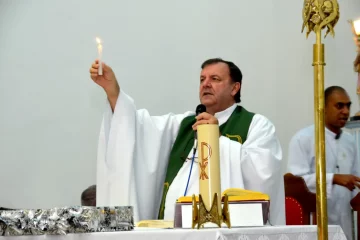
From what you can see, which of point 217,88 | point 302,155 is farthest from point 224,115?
point 302,155

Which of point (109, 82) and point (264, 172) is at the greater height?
point (109, 82)

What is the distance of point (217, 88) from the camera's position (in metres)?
4.64

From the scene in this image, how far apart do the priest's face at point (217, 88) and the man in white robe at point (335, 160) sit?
1.79 m

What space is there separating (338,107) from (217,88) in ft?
7.12

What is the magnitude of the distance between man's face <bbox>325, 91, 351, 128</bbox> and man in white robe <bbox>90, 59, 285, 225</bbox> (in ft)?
7.76

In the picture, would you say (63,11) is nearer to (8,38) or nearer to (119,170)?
(8,38)

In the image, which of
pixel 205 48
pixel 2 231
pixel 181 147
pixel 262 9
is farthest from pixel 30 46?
pixel 2 231

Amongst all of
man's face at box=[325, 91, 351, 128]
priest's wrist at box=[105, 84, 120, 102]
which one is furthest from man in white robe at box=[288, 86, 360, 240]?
priest's wrist at box=[105, 84, 120, 102]

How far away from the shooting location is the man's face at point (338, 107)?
6473 millimetres

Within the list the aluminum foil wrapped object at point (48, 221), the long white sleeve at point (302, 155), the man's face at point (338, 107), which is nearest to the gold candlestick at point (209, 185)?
the aluminum foil wrapped object at point (48, 221)

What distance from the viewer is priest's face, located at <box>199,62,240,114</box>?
15.1ft

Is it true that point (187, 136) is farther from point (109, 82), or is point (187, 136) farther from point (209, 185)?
point (209, 185)

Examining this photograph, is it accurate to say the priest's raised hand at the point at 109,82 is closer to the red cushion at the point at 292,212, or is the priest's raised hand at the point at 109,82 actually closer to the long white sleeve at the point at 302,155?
the red cushion at the point at 292,212

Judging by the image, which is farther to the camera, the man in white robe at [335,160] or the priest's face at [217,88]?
the man in white robe at [335,160]
